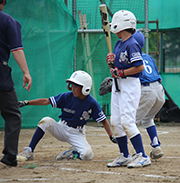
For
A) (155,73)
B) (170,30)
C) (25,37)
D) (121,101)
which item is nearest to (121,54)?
(121,101)

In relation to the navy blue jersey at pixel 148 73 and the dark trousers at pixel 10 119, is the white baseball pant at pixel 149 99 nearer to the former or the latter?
the navy blue jersey at pixel 148 73

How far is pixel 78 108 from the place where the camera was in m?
4.59

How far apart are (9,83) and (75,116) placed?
1246 millimetres

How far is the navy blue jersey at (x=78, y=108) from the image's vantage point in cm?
461

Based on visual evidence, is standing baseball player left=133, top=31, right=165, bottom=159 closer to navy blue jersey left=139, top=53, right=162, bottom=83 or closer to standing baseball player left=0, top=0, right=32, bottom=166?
navy blue jersey left=139, top=53, right=162, bottom=83

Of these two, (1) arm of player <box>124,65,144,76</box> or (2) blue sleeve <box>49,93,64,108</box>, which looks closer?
(1) arm of player <box>124,65,144,76</box>

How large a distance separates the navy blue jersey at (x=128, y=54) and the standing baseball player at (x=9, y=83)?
117cm

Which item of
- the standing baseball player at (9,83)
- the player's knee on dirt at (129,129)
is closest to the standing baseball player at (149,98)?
the player's knee on dirt at (129,129)

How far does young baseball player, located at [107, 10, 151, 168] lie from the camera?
394cm

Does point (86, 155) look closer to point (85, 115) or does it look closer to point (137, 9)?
point (85, 115)

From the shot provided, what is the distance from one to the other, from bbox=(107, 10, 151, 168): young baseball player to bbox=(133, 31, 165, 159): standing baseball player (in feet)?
1.60

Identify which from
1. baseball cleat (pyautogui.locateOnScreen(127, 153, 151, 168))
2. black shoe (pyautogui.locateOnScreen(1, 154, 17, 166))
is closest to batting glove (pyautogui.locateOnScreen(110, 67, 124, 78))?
baseball cleat (pyautogui.locateOnScreen(127, 153, 151, 168))

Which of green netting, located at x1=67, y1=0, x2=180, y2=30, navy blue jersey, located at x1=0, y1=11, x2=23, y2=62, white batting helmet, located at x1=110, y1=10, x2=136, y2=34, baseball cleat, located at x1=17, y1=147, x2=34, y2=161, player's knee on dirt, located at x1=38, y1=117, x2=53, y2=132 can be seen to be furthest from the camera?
green netting, located at x1=67, y1=0, x2=180, y2=30

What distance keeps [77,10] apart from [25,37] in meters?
2.42
